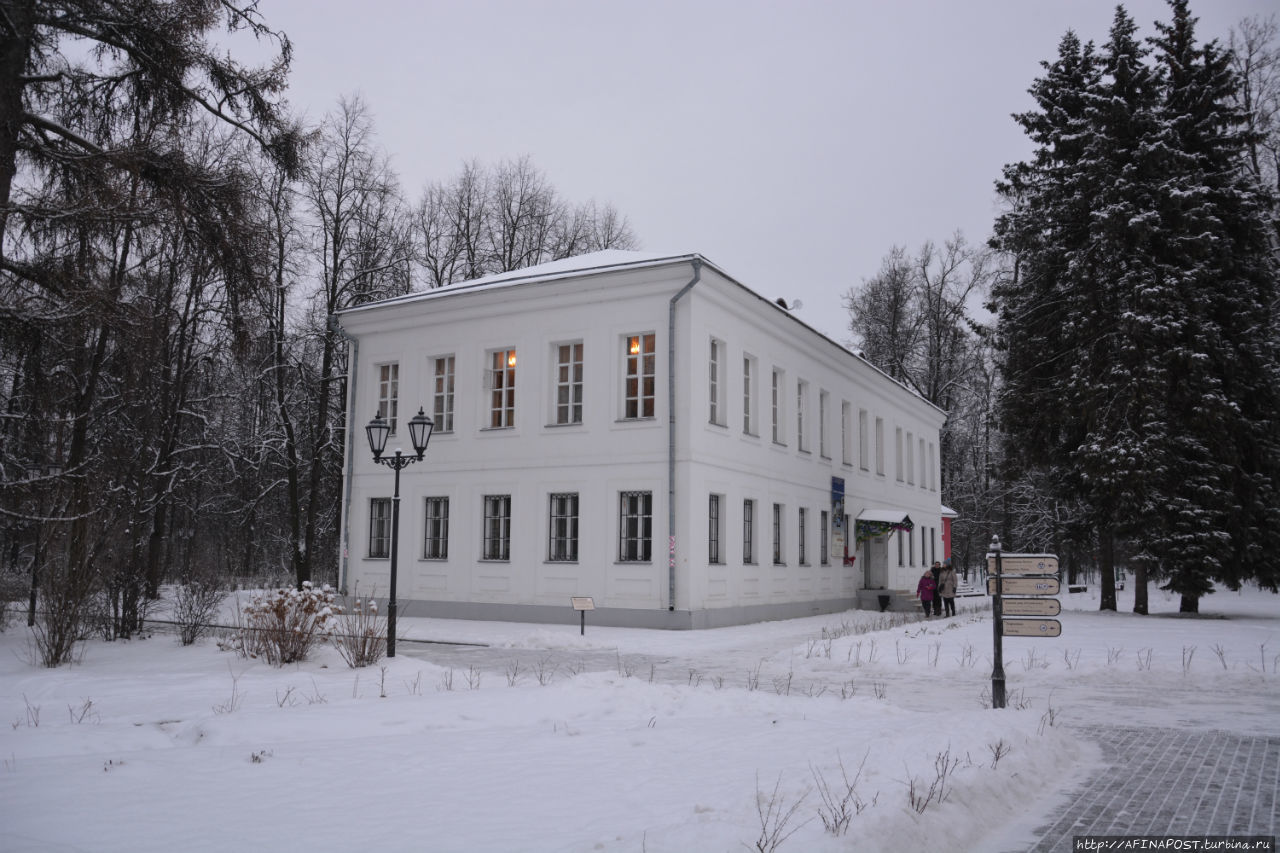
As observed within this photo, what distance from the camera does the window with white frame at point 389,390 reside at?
89.2 feet

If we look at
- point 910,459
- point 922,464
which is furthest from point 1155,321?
point 922,464

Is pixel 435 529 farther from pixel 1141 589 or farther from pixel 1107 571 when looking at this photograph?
pixel 1141 589

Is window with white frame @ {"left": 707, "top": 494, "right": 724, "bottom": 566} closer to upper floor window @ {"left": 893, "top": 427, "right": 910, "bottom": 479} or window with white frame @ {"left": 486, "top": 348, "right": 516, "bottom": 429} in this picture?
window with white frame @ {"left": 486, "top": 348, "right": 516, "bottom": 429}

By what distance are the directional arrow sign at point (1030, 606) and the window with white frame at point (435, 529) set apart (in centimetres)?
1807

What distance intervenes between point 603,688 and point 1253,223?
79.4ft

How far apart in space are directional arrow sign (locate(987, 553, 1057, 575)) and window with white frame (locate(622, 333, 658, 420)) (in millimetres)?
13445

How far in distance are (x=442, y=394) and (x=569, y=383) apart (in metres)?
4.33

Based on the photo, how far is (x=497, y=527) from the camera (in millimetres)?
24531

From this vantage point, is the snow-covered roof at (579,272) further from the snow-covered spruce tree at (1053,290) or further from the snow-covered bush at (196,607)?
the snow-covered bush at (196,607)

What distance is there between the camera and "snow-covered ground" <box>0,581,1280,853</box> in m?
5.13

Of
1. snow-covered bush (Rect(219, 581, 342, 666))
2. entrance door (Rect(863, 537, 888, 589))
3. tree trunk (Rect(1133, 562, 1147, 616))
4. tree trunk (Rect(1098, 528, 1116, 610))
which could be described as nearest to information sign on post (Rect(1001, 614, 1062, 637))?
snow-covered bush (Rect(219, 581, 342, 666))

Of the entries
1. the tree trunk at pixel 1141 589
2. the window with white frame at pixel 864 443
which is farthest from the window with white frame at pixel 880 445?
the tree trunk at pixel 1141 589

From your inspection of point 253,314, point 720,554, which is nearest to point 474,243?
point 720,554

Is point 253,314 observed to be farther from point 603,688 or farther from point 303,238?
point 303,238
